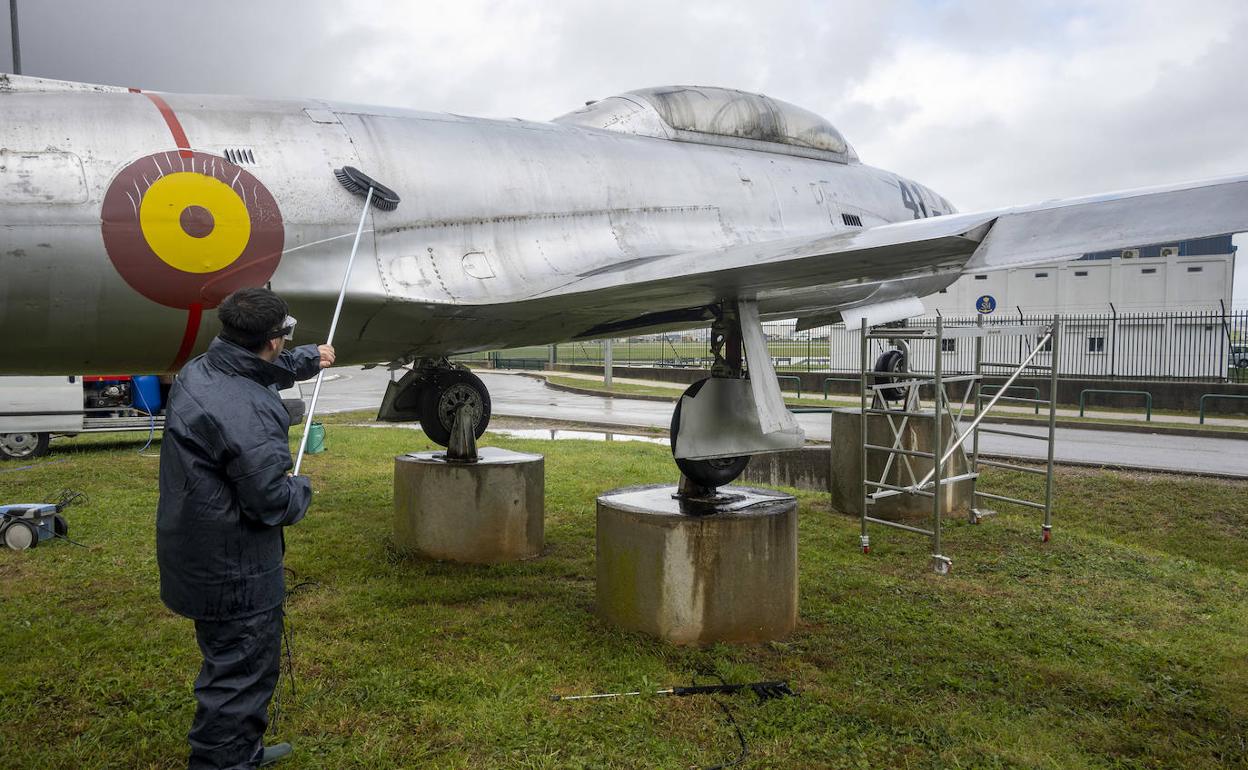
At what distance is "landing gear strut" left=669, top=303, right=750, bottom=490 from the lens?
5742mm

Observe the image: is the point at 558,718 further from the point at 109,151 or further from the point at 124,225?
the point at 109,151

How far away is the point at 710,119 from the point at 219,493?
222 inches

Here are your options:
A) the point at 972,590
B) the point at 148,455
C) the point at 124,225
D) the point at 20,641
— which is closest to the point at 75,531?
the point at 20,641

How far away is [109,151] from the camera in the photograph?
14.9 ft

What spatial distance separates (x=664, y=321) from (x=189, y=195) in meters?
3.69

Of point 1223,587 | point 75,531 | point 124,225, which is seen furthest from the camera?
point 75,531

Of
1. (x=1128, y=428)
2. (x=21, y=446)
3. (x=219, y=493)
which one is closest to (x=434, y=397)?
(x=219, y=493)

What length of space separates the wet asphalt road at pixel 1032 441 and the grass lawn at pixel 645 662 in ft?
14.9

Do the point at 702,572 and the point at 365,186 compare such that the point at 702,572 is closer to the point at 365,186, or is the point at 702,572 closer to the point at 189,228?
the point at 365,186

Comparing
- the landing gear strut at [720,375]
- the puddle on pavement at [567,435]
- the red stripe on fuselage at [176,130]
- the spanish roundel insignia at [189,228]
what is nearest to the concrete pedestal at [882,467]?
the landing gear strut at [720,375]

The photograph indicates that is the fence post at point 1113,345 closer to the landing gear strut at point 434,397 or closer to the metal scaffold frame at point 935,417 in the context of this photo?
the metal scaffold frame at point 935,417

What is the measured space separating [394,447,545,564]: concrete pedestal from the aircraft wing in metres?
1.87

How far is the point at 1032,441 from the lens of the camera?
1527 centimetres

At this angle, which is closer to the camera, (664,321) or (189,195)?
(189,195)
